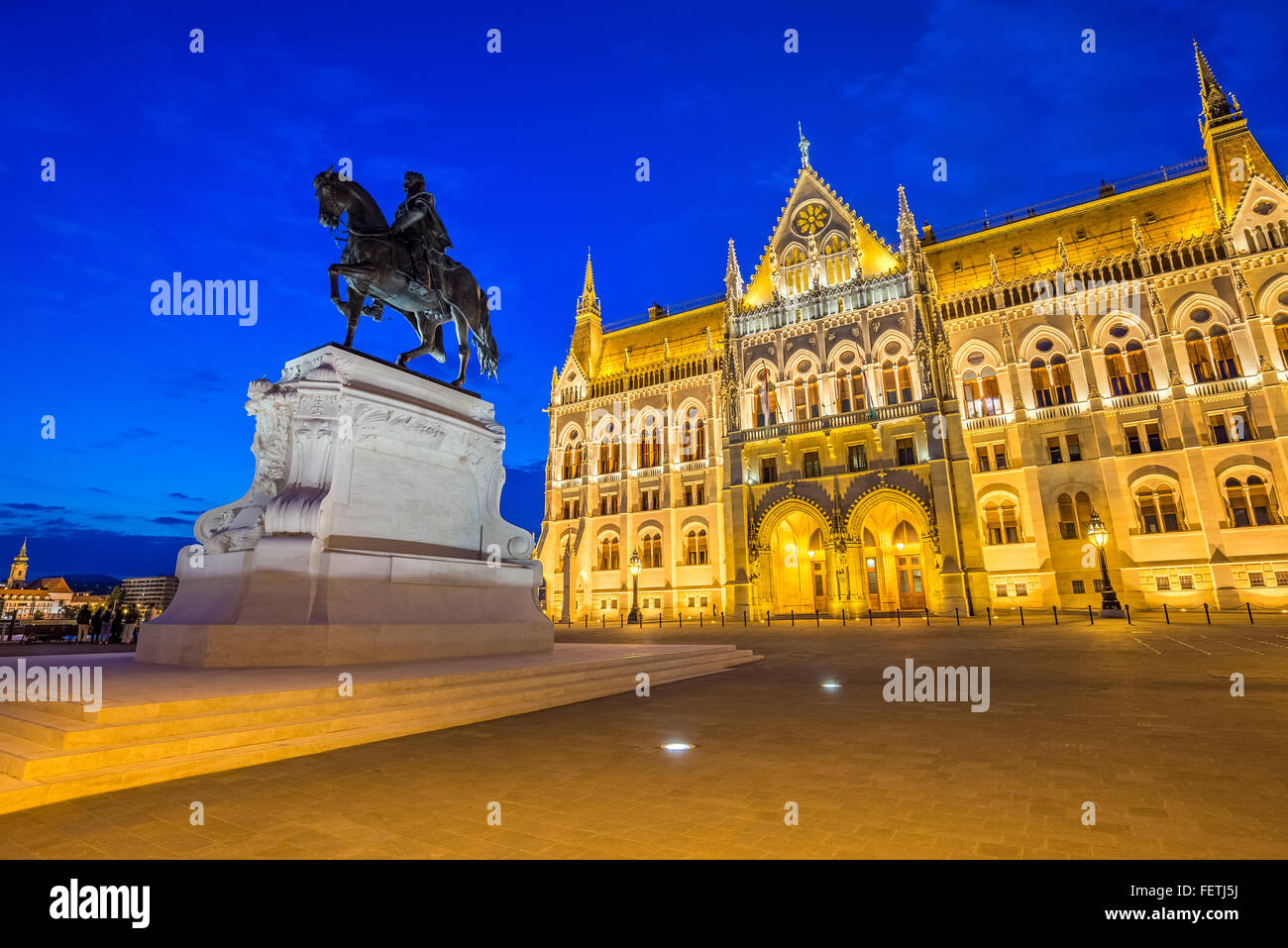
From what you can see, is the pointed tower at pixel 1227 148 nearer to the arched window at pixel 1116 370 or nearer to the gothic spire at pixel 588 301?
the arched window at pixel 1116 370

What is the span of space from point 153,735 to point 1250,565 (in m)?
38.7

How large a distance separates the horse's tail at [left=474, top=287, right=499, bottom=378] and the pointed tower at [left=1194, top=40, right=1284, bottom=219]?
3992cm

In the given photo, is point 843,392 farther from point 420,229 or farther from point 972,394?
point 420,229

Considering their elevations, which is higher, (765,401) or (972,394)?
(765,401)

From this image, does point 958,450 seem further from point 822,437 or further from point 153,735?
point 153,735

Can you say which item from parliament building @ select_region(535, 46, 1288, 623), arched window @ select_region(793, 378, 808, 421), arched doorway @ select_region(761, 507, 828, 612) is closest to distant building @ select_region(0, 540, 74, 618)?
parliament building @ select_region(535, 46, 1288, 623)

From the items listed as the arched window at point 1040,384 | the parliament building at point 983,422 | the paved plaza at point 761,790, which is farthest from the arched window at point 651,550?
the paved plaza at point 761,790

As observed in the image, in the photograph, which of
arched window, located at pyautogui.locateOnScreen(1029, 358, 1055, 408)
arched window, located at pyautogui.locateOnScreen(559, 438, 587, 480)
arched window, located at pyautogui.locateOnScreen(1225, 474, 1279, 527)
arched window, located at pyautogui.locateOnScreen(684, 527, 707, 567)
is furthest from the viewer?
arched window, located at pyautogui.locateOnScreen(559, 438, 587, 480)

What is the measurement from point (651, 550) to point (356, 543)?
1352 inches

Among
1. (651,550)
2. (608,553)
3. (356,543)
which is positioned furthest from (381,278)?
(608,553)

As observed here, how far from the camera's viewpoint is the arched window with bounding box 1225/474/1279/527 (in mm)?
27484

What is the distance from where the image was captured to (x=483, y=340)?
39.5ft

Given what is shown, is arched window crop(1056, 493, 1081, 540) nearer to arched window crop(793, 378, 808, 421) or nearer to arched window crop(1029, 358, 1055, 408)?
arched window crop(1029, 358, 1055, 408)

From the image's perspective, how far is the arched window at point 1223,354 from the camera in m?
29.3
